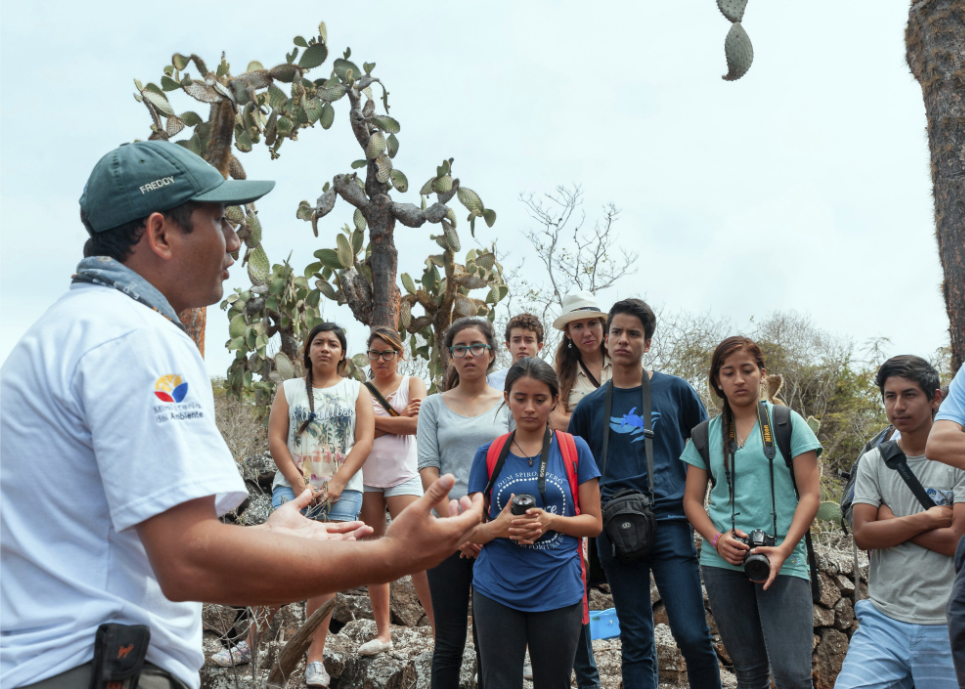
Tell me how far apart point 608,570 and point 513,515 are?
84 cm

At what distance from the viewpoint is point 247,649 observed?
4.27m

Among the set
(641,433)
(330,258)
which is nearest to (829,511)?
(641,433)

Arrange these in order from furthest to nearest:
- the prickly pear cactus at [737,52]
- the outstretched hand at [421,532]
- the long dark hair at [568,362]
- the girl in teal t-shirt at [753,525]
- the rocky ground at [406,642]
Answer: the long dark hair at [568,362] → the rocky ground at [406,642] → the prickly pear cactus at [737,52] → the girl in teal t-shirt at [753,525] → the outstretched hand at [421,532]

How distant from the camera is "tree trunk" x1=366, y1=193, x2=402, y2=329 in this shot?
25.1 ft

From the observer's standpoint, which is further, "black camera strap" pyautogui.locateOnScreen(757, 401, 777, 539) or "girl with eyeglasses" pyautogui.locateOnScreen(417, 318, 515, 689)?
"girl with eyeglasses" pyautogui.locateOnScreen(417, 318, 515, 689)

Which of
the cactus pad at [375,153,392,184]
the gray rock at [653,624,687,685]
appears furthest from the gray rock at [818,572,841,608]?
the cactus pad at [375,153,392,184]

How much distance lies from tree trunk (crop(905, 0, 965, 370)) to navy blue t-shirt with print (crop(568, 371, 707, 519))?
1.97 m

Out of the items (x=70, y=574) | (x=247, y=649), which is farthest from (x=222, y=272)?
(x=247, y=649)

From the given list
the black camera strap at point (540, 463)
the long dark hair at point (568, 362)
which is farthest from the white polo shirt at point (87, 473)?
the long dark hair at point (568, 362)

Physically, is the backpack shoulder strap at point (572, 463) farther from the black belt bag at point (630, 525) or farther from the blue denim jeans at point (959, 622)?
the blue denim jeans at point (959, 622)

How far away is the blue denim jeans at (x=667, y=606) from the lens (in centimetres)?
354

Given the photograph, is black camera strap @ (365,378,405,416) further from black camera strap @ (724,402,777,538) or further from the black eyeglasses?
black camera strap @ (724,402,777,538)

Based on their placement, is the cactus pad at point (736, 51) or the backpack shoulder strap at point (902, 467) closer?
the backpack shoulder strap at point (902, 467)

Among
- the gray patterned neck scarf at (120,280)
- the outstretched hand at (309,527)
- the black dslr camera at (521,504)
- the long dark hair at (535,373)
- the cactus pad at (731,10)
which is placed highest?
the cactus pad at (731,10)
